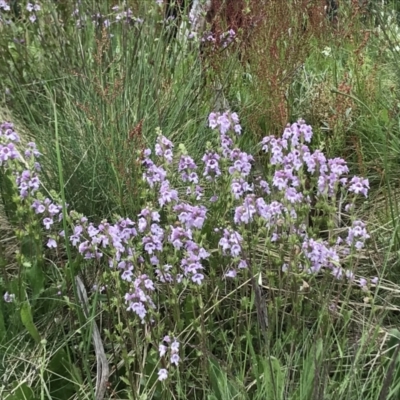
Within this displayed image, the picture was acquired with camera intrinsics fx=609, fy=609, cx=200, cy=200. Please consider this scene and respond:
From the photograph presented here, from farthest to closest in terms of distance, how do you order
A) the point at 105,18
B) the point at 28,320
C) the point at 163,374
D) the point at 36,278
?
the point at 105,18
the point at 36,278
the point at 28,320
the point at 163,374

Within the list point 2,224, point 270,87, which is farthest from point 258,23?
point 2,224

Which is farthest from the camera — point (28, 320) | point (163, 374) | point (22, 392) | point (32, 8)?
point (32, 8)

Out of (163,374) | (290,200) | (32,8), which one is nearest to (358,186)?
(290,200)

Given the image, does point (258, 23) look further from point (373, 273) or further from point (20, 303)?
point (20, 303)

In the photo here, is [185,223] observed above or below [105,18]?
below

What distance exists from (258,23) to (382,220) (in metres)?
1.25

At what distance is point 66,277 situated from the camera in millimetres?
1997

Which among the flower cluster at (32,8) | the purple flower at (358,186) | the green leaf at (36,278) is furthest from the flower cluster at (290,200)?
the flower cluster at (32,8)

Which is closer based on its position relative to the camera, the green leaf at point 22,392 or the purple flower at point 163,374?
the purple flower at point 163,374

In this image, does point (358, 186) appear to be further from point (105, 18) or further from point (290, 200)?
point (105, 18)

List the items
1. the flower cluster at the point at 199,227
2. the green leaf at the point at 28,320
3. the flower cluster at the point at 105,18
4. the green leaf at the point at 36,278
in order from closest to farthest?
the flower cluster at the point at 199,227
the green leaf at the point at 28,320
the green leaf at the point at 36,278
the flower cluster at the point at 105,18

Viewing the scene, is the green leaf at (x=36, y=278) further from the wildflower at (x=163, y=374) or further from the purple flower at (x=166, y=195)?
the wildflower at (x=163, y=374)

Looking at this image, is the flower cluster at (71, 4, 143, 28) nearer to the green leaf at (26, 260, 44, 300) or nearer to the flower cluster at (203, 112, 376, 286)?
the flower cluster at (203, 112, 376, 286)

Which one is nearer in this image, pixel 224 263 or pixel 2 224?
pixel 224 263
